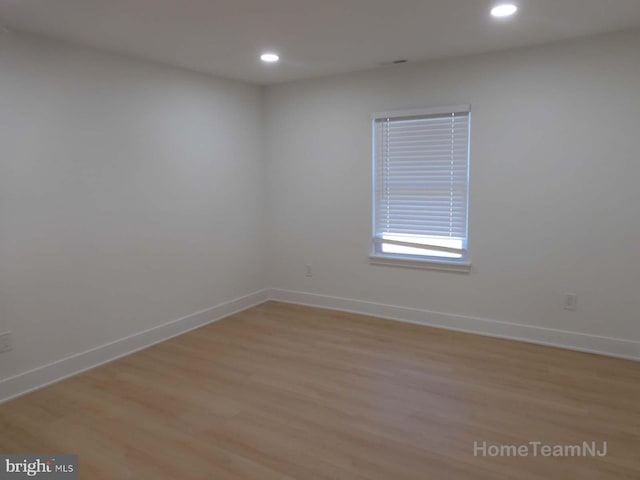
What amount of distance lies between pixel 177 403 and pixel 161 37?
2.52 meters

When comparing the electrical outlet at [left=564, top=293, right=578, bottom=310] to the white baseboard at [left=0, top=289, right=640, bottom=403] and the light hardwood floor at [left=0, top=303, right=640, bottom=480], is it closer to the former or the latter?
the white baseboard at [left=0, top=289, right=640, bottom=403]

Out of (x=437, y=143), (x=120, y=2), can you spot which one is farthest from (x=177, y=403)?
(x=437, y=143)

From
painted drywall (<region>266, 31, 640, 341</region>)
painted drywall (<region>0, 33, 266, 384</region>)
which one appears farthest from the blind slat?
painted drywall (<region>0, 33, 266, 384</region>)

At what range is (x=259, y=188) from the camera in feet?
16.2

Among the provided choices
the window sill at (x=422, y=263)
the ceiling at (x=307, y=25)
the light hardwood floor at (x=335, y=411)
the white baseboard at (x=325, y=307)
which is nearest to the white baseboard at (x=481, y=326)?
the white baseboard at (x=325, y=307)

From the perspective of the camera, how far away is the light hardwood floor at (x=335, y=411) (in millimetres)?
2172

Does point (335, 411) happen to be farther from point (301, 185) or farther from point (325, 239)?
point (301, 185)

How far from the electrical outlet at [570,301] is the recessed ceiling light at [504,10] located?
7.26 feet

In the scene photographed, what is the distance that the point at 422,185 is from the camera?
4.05 meters

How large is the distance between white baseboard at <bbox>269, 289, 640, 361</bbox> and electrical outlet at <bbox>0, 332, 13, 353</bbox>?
8.96 ft

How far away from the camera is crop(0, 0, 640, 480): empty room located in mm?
2441

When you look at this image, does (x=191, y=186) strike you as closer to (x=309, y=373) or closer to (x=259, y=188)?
(x=259, y=188)

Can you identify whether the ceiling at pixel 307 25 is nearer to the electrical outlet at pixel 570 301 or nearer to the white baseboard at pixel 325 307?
the electrical outlet at pixel 570 301

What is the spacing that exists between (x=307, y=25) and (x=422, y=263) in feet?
7.72
